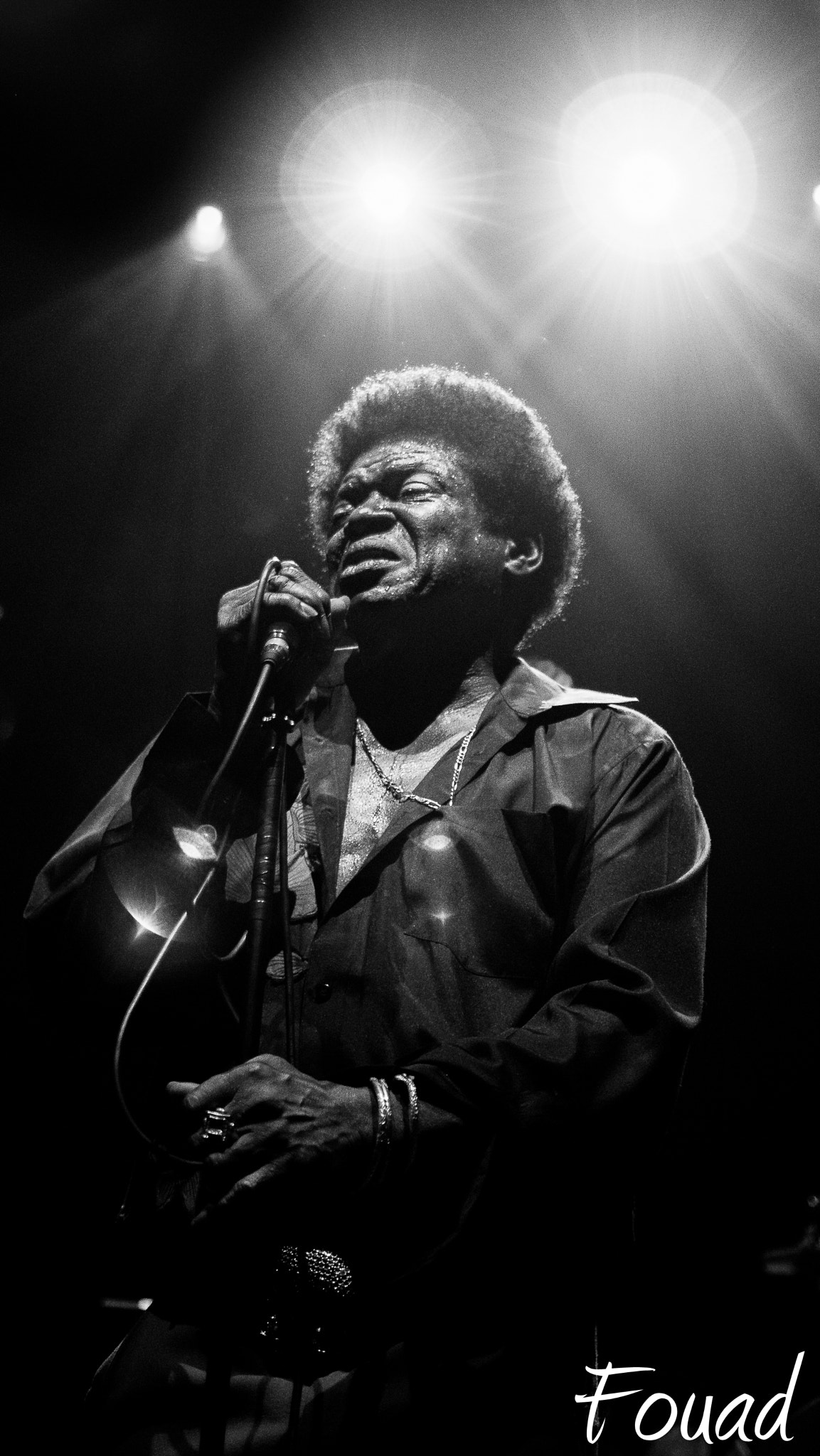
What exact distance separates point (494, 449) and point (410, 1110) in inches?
93.2

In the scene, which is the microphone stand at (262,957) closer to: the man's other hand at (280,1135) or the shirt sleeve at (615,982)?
the man's other hand at (280,1135)

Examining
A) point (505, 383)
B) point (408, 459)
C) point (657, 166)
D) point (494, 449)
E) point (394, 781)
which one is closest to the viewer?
point (394, 781)

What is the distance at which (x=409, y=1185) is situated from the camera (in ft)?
5.00

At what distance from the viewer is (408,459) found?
290 cm

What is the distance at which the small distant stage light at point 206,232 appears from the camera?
13.5ft

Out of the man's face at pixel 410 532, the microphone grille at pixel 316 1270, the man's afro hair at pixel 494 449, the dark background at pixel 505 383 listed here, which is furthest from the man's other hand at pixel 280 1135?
the dark background at pixel 505 383

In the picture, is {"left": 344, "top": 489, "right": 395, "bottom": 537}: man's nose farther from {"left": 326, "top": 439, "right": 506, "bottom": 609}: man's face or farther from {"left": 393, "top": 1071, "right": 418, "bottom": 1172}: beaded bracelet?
{"left": 393, "top": 1071, "right": 418, "bottom": 1172}: beaded bracelet

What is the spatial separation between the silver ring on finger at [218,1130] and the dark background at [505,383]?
2189 mm

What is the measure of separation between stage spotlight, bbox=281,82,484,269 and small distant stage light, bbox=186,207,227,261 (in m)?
0.31

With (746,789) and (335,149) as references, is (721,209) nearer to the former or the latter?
(335,149)

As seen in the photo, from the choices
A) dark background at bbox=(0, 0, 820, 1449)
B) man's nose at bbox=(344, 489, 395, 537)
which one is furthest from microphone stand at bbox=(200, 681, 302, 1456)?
dark background at bbox=(0, 0, 820, 1449)

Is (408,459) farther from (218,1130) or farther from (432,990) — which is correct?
(218,1130)

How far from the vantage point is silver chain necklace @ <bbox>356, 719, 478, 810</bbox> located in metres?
2.30

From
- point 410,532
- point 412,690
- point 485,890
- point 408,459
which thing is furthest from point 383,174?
point 485,890
